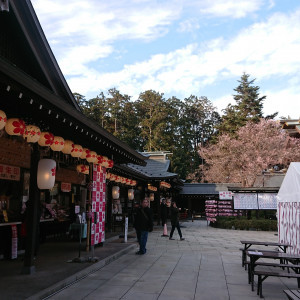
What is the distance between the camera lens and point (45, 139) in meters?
6.50

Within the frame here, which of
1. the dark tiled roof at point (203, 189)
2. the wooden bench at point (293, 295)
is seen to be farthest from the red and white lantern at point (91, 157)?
the dark tiled roof at point (203, 189)

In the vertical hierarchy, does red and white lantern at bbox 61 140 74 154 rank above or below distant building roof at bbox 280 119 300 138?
below

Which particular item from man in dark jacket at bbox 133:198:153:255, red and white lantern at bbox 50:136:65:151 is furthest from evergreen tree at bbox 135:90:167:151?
red and white lantern at bbox 50:136:65:151

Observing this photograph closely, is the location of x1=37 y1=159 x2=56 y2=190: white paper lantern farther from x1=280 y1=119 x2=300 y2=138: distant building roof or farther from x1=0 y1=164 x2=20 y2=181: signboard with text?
x1=280 y1=119 x2=300 y2=138: distant building roof

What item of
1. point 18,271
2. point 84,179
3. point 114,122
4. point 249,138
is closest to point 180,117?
point 114,122

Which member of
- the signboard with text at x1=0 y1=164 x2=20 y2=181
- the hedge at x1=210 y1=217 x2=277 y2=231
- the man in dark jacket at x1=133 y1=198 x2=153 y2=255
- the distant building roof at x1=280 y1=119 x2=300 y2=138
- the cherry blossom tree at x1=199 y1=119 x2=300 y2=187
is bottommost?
the hedge at x1=210 y1=217 x2=277 y2=231

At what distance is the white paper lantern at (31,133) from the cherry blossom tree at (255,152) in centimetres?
2609

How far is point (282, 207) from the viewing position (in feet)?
32.1

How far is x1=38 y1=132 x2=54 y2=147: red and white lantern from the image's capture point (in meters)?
6.44

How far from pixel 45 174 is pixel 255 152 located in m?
26.1

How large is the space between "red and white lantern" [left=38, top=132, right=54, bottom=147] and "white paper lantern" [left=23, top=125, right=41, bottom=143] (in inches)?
11.2

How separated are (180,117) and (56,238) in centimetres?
4172

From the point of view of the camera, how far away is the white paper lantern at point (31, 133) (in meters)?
5.96

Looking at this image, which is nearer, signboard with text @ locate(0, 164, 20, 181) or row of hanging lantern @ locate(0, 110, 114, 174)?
row of hanging lantern @ locate(0, 110, 114, 174)
